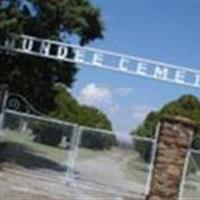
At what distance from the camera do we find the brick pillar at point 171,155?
15.2 metres

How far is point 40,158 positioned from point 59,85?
9.79 feet

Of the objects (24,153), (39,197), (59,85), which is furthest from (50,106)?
(39,197)

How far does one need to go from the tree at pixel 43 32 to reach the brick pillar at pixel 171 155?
6.63 m

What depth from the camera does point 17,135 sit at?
27984mm

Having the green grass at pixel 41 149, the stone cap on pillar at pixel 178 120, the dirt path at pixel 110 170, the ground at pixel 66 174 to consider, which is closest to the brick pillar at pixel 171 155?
the stone cap on pillar at pixel 178 120

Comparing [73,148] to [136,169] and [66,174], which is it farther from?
[136,169]

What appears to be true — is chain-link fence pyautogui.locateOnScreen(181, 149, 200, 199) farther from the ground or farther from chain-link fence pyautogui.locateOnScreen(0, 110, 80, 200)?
chain-link fence pyautogui.locateOnScreen(0, 110, 80, 200)

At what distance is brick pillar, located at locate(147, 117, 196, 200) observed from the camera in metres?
15.2

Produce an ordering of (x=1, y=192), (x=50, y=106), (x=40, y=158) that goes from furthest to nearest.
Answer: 1. (x=40, y=158)
2. (x=50, y=106)
3. (x=1, y=192)

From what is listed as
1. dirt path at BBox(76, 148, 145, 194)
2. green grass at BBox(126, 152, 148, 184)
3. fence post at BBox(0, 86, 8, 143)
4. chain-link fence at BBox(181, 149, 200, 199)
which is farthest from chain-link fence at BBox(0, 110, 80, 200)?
chain-link fence at BBox(181, 149, 200, 199)

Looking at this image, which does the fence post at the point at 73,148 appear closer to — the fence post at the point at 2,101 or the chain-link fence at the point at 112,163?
the chain-link fence at the point at 112,163

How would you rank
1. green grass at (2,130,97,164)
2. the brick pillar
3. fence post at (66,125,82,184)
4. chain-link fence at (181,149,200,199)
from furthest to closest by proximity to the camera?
green grass at (2,130,97,164) → chain-link fence at (181,149,200,199) → fence post at (66,125,82,184) → the brick pillar

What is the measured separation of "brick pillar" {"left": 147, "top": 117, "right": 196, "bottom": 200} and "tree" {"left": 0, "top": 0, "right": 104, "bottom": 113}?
6633mm

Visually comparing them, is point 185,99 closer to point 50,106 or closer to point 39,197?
point 50,106
